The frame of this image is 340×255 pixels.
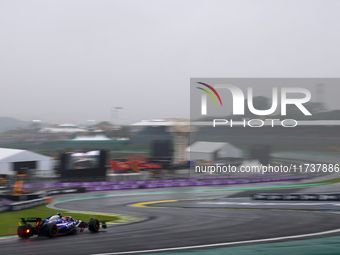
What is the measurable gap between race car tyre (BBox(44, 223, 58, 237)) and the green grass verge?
1792 millimetres

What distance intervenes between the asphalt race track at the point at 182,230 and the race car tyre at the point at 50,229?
0.42 feet

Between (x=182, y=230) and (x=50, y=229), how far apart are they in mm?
3270

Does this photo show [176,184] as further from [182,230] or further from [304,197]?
[182,230]

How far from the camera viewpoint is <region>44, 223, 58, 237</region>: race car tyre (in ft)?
24.6

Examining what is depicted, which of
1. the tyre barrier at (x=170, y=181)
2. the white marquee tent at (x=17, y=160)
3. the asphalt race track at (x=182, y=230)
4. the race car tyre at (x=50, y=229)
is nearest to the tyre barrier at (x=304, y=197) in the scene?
the asphalt race track at (x=182, y=230)

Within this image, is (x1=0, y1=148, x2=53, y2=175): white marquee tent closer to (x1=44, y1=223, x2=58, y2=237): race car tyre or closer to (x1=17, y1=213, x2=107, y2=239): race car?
(x1=17, y1=213, x2=107, y2=239): race car

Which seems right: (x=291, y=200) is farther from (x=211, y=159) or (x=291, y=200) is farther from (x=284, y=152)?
(x=284, y=152)

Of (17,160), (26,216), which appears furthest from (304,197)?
(17,160)

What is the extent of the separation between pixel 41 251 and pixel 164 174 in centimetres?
2002

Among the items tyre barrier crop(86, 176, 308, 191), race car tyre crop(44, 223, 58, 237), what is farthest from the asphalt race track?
tyre barrier crop(86, 176, 308, 191)

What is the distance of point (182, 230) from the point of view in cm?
877

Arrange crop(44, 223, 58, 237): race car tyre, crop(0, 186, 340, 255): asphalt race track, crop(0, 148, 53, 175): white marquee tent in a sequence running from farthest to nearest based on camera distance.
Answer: crop(0, 148, 53, 175): white marquee tent, crop(44, 223, 58, 237): race car tyre, crop(0, 186, 340, 255): asphalt race track

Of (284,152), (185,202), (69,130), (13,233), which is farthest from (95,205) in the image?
(69,130)

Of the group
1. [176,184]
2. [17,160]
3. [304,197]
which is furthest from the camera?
[17,160]
